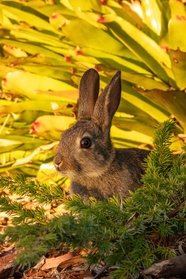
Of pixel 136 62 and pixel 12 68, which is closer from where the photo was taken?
pixel 136 62

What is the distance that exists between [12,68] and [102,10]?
1181 mm

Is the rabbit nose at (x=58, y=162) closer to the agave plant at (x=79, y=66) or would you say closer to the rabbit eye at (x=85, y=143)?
the rabbit eye at (x=85, y=143)

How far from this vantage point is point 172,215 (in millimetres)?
2986

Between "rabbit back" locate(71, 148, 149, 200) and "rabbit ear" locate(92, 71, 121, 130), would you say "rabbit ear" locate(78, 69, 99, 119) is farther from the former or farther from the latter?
"rabbit back" locate(71, 148, 149, 200)

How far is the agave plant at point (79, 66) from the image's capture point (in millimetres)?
5387

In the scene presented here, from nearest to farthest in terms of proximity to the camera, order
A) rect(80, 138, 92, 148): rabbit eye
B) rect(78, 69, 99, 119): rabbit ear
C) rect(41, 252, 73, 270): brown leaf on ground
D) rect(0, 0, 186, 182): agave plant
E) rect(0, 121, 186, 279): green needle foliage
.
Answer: rect(0, 121, 186, 279): green needle foliage < rect(41, 252, 73, 270): brown leaf on ground < rect(80, 138, 92, 148): rabbit eye < rect(78, 69, 99, 119): rabbit ear < rect(0, 0, 186, 182): agave plant

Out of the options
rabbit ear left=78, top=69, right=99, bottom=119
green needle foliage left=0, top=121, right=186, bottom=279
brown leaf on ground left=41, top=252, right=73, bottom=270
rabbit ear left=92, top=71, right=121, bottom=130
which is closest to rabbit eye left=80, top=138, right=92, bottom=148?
rabbit ear left=92, top=71, right=121, bottom=130

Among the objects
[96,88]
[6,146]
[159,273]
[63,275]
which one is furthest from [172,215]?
[6,146]

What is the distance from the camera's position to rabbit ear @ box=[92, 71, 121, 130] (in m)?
4.31

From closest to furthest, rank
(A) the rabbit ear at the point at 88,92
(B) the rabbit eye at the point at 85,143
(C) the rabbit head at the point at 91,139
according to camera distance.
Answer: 1. (C) the rabbit head at the point at 91,139
2. (B) the rabbit eye at the point at 85,143
3. (A) the rabbit ear at the point at 88,92

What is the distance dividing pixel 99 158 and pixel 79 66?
182 centimetres

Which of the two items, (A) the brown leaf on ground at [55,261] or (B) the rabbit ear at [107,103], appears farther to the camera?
(B) the rabbit ear at [107,103]

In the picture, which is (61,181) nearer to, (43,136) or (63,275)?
(43,136)

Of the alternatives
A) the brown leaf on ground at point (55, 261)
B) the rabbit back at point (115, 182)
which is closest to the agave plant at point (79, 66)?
the rabbit back at point (115, 182)
